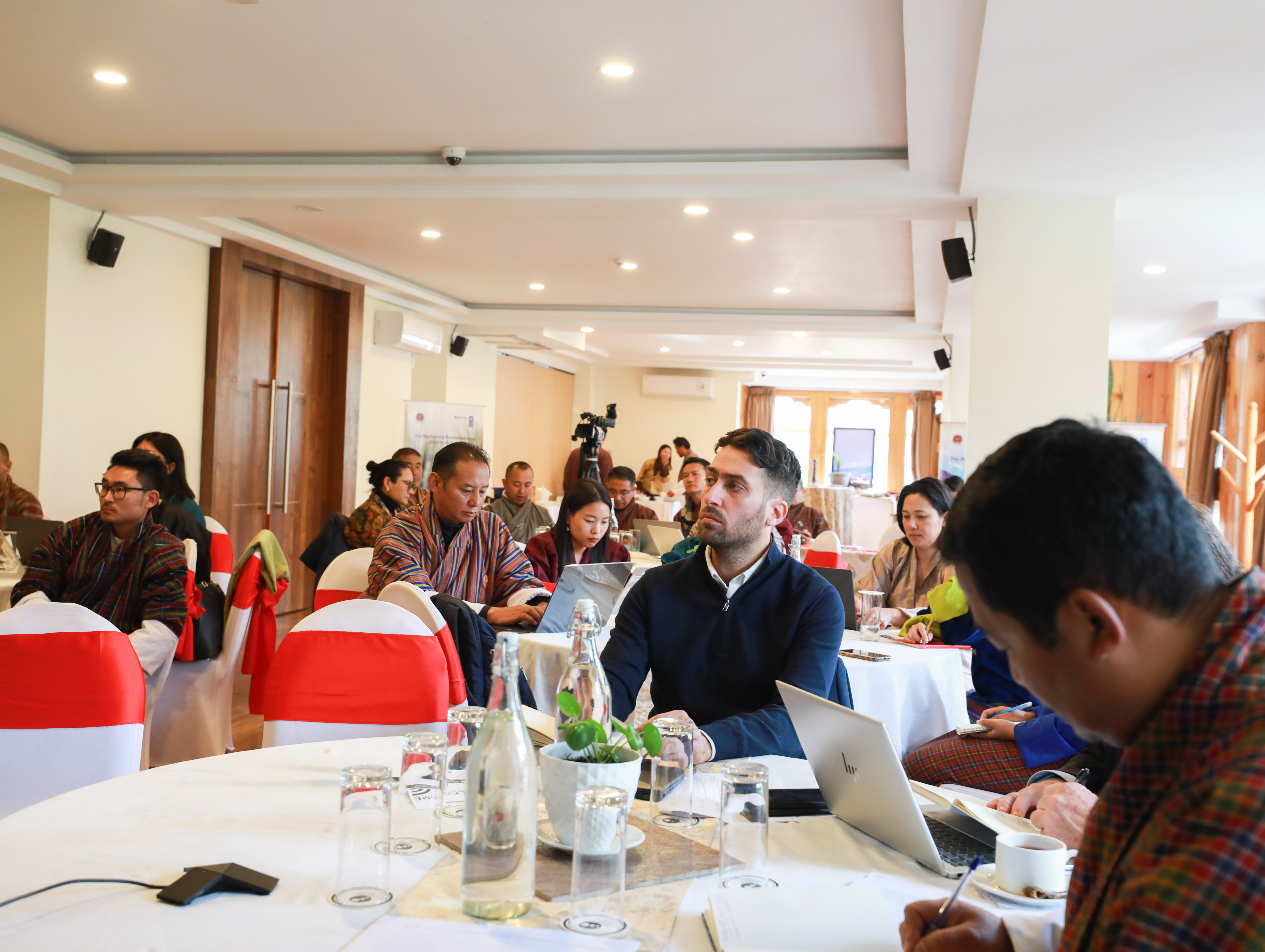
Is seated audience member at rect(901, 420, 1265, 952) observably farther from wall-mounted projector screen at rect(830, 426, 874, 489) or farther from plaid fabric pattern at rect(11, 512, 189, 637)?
wall-mounted projector screen at rect(830, 426, 874, 489)

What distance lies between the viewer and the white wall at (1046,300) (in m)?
4.79

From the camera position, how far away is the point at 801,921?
3.47 ft

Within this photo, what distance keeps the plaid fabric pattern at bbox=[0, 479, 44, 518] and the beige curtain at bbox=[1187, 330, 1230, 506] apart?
960 centimetres

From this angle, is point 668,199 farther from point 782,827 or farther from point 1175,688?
point 1175,688

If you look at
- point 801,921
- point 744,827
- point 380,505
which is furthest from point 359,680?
point 380,505

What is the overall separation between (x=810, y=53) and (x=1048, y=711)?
96.9 inches

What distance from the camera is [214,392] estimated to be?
6.68 m

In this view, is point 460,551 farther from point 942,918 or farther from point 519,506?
point 519,506

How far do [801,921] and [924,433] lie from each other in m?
17.0

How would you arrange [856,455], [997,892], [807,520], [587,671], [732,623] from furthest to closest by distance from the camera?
[856,455] < [807,520] < [732,623] < [587,671] < [997,892]

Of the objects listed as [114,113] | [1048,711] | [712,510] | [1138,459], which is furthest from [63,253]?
[1138,459]

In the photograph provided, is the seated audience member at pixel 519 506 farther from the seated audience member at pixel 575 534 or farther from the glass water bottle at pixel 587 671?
the glass water bottle at pixel 587 671

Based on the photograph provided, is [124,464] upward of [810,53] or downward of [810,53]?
downward

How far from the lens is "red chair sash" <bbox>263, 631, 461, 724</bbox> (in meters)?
2.01
